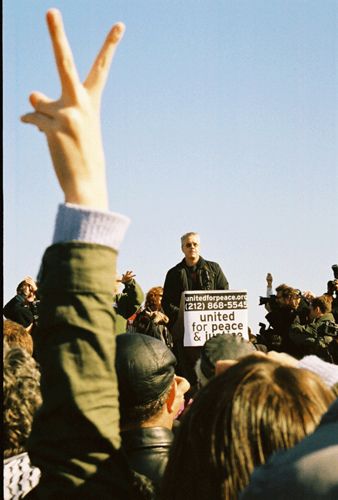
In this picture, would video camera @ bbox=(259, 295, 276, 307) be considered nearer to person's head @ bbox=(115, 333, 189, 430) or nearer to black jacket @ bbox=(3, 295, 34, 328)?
black jacket @ bbox=(3, 295, 34, 328)

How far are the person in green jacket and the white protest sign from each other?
26.6 ft

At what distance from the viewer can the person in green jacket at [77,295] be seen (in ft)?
5.79

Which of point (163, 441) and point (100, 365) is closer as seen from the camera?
point (100, 365)

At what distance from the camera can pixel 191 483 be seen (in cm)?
170

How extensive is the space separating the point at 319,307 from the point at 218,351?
337 inches

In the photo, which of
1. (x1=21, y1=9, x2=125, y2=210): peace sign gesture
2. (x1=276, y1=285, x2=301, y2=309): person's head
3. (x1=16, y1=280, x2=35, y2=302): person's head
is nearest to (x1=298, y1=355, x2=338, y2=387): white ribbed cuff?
(x1=21, y1=9, x2=125, y2=210): peace sign gesture

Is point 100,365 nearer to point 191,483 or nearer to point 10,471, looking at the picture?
point 191,483

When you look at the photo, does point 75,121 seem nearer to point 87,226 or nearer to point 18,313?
point 87,226

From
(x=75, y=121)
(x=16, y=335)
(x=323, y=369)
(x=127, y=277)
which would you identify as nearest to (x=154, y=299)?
(x=127, y=277)

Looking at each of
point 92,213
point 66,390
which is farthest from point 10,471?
point 92,213

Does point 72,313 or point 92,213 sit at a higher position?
point 92,213

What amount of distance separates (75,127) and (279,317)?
1126cm

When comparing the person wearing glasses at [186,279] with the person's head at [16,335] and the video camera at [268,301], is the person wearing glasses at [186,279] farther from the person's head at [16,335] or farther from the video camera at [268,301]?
the person's head at [16,335]

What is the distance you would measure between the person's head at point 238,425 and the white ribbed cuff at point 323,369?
0.20 metres
